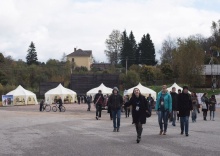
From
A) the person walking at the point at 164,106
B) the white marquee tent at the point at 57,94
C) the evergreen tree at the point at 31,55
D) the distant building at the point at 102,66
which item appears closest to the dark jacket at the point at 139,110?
the person walking at the point at 164,106

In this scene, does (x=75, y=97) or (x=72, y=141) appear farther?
(x=75, y=97)

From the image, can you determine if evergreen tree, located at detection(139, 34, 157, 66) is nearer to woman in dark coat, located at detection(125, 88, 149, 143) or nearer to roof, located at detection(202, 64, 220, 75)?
roof, located at detection(202, 64, 220, 75)

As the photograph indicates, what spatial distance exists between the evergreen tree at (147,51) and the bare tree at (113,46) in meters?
7.81

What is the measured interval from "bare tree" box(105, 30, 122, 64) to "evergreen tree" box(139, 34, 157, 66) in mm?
7811

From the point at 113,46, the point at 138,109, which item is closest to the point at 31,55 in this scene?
the point at 113,46

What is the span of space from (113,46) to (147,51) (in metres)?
12.0

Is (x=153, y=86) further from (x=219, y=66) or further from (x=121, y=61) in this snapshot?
(x=121, y=61)

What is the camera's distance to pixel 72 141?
504 inches

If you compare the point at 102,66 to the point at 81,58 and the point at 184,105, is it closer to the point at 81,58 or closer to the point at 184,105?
the point at 81,58

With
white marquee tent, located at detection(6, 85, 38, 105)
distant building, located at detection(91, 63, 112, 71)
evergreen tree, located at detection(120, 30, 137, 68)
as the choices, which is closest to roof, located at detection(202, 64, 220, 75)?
evergreen tree, located at detection(120, 30, 137, 68)

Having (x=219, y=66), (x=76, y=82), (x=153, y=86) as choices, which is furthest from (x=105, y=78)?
(x=219, y=66)

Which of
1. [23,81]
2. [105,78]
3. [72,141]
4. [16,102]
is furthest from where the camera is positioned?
[23,81]

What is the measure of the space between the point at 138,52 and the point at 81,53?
29576 mm

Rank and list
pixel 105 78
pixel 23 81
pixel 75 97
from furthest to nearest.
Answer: pixel 23 81 < pixel 105 78 < pixel 75 97
